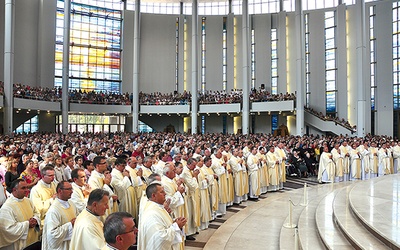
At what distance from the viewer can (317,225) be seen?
238 inches

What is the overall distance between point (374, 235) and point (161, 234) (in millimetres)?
3453

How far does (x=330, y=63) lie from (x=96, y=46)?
22128mm

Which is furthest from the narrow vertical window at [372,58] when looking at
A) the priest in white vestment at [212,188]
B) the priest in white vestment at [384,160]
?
the priest in white vestment at [212,188]

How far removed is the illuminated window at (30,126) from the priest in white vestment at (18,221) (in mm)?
25060

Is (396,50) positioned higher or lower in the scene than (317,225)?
higher

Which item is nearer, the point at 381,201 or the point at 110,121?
the point at 381,201

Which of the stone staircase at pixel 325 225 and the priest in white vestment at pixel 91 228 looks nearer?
the priest in white vestment at pixel 91 228

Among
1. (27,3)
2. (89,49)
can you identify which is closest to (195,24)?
(89,49)

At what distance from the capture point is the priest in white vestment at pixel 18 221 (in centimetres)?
392

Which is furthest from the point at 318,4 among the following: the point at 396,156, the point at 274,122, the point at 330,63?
the point at 396,156

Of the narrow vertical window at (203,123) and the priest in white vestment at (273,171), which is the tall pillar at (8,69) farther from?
the narrow vertical window at (203,123)

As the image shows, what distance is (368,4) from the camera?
26.3m

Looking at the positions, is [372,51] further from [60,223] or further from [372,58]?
[60,223]

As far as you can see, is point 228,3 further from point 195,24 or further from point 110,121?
point 110,121
